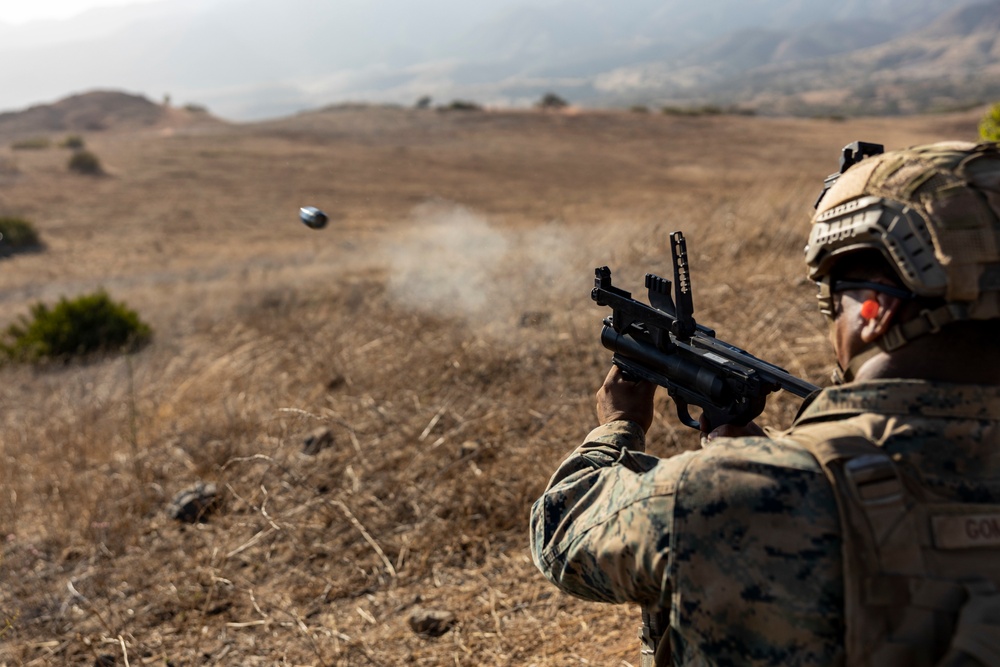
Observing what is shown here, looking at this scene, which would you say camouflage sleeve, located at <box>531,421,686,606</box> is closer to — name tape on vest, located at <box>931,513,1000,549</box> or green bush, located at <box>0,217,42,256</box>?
name tape on vest, located at <box>931,513,1000,549</box>

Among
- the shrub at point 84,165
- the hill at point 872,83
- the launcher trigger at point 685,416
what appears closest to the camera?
the launcher trigger at point 685,416

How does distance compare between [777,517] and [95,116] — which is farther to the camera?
[95,116]

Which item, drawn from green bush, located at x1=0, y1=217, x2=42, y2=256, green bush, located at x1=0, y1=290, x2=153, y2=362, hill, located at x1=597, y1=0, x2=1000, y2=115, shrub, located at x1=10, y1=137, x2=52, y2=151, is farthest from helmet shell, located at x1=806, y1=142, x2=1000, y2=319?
hill, located at x1=597, y1=0, x2=1000, y2=115

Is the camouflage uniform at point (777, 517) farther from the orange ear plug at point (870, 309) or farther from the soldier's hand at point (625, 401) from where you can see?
the soldier's hand at point (625, 401)

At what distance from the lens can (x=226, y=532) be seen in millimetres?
4082

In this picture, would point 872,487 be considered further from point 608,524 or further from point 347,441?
point 347,441

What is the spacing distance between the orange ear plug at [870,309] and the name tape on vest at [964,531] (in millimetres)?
383

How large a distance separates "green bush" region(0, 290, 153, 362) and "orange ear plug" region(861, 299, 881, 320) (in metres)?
8.70

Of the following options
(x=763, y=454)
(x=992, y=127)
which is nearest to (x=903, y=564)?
(x=763, y=454)

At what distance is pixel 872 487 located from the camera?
1306mm

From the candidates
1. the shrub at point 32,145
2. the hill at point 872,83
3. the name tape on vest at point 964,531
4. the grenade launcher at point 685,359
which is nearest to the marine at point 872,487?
the name tape on vest at point 964,531

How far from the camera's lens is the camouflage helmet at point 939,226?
139 cm

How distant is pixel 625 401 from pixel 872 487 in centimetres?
90

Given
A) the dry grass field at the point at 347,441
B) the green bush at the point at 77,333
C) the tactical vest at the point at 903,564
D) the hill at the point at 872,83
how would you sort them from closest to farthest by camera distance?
the tactical vest at the point at 903,564 → the dry grass field at the point at 347,441 → the green bush at the point at 77,333 → the hill at the point at 872,83
